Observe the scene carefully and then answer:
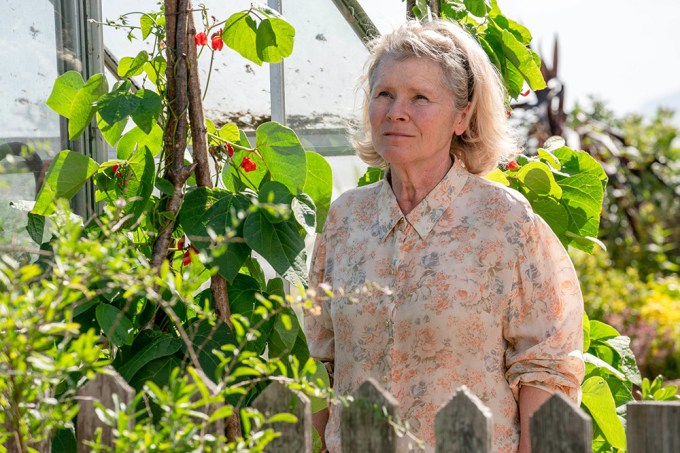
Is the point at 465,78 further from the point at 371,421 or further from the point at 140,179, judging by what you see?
the point at 371,421

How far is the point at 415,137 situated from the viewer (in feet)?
6.11

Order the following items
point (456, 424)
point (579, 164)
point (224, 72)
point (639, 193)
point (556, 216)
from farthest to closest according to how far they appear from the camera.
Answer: point (639, 193)
point (224, 72)
point (579, 164)
point (556, 216)
point (456, 424)

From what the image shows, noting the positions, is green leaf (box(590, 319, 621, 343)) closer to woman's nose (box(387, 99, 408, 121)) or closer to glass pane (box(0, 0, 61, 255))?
woman's nose (box(387, 99, 408, 121))

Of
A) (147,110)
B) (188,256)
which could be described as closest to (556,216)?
(188,256)

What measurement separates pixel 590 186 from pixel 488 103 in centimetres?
53

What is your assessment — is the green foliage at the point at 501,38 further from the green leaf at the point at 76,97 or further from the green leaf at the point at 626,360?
the green leaf at the point at 76,97

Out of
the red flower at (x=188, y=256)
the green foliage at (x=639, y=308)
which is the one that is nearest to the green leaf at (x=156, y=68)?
the red flower at (x=188, y=256)

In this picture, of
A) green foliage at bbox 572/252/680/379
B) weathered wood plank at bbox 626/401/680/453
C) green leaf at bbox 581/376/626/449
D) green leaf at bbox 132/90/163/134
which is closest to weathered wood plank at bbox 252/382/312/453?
weathered wood plank at bbox 626/401/680/453

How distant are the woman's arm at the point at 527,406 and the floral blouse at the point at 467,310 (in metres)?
0.01

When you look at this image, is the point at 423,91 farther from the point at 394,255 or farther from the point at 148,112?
the point at 148,112

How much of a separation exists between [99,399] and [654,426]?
704 millimetres

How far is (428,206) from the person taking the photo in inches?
73.3

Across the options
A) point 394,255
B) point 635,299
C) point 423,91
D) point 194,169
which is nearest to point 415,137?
point 423,91

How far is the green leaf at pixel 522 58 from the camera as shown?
2453mm
